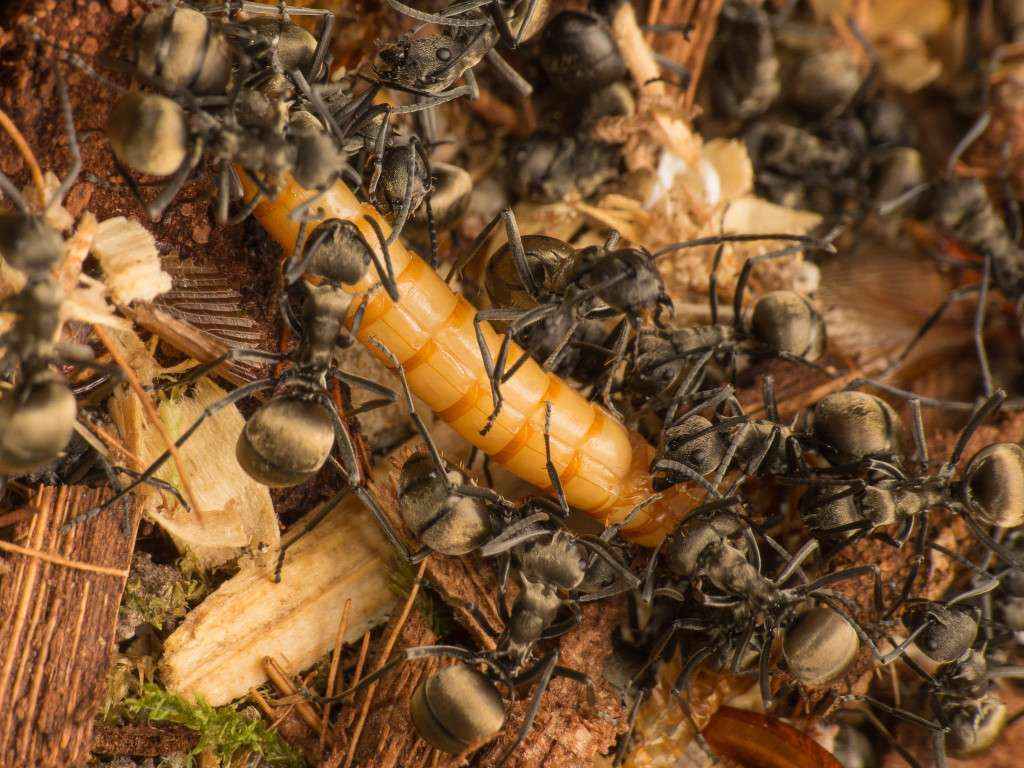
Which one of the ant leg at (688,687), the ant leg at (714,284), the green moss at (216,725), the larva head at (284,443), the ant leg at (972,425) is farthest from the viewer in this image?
the ant leg at (714,284)

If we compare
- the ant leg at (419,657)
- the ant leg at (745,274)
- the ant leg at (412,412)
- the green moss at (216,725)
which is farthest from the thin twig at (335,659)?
the ant leg at (745,274)

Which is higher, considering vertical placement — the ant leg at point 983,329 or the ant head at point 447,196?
the ant head at point 447,196

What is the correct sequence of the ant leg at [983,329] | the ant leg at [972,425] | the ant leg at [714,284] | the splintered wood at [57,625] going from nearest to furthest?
the splintered wood at [57,625] → the ant leg at [972,425] → the ant leg at [714,284] → the ant leg at [983,329]

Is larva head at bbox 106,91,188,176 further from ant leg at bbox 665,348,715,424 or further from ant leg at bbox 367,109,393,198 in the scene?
ant leg at bbox 665,348,715,424

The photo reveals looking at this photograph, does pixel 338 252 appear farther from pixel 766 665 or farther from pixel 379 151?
pixel 766 665

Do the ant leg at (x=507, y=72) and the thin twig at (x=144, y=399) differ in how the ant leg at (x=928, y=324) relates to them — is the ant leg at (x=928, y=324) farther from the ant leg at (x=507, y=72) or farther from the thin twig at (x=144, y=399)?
the thin twig at (x=144, y=399)

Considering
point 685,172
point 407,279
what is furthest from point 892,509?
point 407,279

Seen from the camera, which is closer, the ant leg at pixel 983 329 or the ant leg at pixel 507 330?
the ant leg at pixel 507 330

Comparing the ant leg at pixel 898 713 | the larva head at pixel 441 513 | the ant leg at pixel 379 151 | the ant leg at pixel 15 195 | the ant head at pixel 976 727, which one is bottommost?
the ant head at pixel 976 727

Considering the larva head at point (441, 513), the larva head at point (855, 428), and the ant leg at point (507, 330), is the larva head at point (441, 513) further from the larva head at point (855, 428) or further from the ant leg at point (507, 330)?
the larva head at point (855, 428)
